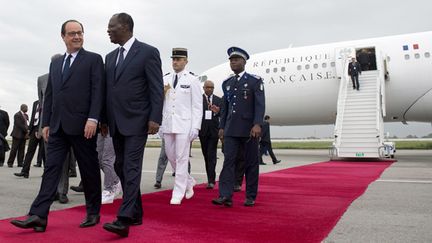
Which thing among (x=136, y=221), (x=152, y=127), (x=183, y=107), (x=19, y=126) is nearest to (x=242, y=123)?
(x=183, y=107)

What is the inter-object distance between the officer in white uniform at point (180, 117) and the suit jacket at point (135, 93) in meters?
1.20

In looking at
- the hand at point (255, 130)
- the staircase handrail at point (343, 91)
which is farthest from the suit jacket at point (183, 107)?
the staircase handrail at point (343, 91)

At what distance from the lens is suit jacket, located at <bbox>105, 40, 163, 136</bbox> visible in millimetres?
3461

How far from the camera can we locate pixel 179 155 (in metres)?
4.77

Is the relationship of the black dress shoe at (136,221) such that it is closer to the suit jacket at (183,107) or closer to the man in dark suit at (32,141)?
the suit jacket at (183,107)

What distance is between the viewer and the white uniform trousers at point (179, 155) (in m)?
4.75

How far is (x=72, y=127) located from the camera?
11.3ft

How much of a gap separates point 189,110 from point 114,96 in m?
1.42

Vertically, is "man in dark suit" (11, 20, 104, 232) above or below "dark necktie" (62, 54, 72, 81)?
below

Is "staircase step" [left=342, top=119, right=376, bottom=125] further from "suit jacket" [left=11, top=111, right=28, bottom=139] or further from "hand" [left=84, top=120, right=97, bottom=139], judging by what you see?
"hand" [left=84, top=120, right=97, bottom=139]

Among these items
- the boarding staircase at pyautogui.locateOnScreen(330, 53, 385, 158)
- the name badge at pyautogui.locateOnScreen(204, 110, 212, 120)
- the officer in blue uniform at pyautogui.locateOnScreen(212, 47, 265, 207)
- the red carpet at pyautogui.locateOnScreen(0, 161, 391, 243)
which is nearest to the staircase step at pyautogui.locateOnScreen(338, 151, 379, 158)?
the boarding staircase at pyautogui.locateOnScreen(330, 53, 385, 158)

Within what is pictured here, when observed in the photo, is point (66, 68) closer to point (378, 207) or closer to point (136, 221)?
point (136, 221)

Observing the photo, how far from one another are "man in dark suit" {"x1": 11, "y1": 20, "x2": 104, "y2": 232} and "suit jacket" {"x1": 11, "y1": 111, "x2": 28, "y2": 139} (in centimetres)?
812

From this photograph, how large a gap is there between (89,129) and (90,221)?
2.61 feet
